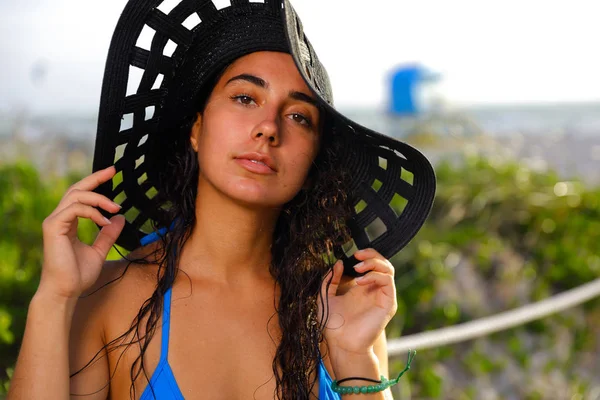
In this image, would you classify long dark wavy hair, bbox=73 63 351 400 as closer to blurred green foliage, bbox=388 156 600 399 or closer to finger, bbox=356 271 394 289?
finger, bbox=356 271 394 289

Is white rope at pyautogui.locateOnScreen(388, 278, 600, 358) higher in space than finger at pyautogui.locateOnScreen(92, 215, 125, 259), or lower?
lower

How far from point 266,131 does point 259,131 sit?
0.02 metres

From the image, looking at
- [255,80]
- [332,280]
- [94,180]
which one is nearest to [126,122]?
[94,180]

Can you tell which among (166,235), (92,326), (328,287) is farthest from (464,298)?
(92,326)

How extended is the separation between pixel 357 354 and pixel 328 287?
23cm

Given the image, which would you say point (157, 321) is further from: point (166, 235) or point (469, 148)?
point (469, 148)

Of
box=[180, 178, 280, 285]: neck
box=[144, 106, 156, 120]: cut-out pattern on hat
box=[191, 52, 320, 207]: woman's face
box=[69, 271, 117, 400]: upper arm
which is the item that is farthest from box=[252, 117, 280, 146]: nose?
box=[69, 271, 117, 400]: upper arm

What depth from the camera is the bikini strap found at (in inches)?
80.7

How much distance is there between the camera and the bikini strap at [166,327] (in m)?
2.05

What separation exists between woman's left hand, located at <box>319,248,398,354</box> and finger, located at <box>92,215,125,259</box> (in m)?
0.66

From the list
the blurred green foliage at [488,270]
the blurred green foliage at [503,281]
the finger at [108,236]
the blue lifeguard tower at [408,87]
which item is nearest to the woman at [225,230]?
the finger at [108,236]

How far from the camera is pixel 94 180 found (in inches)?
77.9

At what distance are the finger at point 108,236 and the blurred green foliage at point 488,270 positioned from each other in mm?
1404

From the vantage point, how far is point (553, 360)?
4.73 metres
